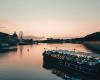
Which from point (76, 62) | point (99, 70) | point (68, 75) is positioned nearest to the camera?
point (99, 70)

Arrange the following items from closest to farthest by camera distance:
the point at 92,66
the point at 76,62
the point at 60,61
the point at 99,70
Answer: the point at 99,70
the point at 92,66
the point at 76,62
the point at 60,61

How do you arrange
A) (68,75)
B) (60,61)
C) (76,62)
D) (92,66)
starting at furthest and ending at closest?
1. (60,61)
2. (76,62)
3. (68,75)
4. (92,66)

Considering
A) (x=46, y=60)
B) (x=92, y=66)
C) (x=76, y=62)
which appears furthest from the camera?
(x=46, y=60)

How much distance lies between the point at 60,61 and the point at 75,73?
18.1 metres

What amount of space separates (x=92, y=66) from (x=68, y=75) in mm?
6472

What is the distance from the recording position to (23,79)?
50.3 m

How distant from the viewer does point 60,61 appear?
233 feet

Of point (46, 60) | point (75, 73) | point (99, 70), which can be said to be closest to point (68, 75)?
point (75, 73)

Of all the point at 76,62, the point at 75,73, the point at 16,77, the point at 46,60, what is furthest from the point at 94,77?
the point at 46,60

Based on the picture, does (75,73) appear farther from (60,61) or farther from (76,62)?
(60,61)

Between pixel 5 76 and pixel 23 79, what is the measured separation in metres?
5.20

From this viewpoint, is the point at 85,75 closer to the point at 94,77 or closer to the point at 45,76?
the point at 94,77

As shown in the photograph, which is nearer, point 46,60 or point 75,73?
point 75,73

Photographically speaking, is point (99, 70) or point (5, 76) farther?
point (5, 76)
